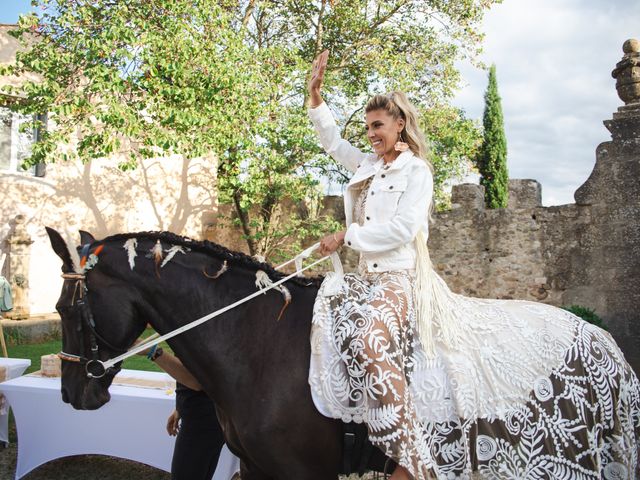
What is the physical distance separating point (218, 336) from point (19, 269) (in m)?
9.51

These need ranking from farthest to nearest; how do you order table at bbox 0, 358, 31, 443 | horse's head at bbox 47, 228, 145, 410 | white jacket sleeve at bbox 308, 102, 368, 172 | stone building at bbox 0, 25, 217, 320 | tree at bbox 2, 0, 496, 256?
stone building at bbox 0, 25, 217, 320
tree at bbox 2, 0, 496, 256
table at bbox 0, 358, 31, 443
white jacket sleeve at bbox 308, 102, 368, 172
horse's head at bbox 47, 228, 145, 410

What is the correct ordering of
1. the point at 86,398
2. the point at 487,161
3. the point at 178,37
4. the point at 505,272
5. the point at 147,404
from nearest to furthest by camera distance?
the point at 86,398 → the point at 147,404 → the point at 178,37 → the point at 505,272 → the point at 487,161

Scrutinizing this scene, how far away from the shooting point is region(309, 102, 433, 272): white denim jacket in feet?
7.61

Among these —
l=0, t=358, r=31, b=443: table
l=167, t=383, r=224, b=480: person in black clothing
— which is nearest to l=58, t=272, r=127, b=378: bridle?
l=167, t=383, r=224, b=480: person in black clothing

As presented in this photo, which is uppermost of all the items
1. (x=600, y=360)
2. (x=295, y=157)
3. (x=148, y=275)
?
(x=295, y=157)

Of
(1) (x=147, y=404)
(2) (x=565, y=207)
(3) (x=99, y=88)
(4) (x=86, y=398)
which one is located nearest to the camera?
(4) (x=86, y=398)

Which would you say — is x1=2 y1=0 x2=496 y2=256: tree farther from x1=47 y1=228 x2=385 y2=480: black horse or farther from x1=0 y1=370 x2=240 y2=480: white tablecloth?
x1=47 y1=228 x2=385 y2=480: black horse

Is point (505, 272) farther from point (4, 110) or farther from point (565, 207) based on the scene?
point (4, 110)

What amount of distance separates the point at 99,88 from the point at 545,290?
8.89m

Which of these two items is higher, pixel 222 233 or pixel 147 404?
pixel 222 233

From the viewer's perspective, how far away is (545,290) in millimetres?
10586

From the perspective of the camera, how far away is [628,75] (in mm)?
8008

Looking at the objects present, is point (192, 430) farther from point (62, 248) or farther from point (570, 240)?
point (570, 240)

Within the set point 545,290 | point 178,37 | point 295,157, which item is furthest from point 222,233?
point 545,290
